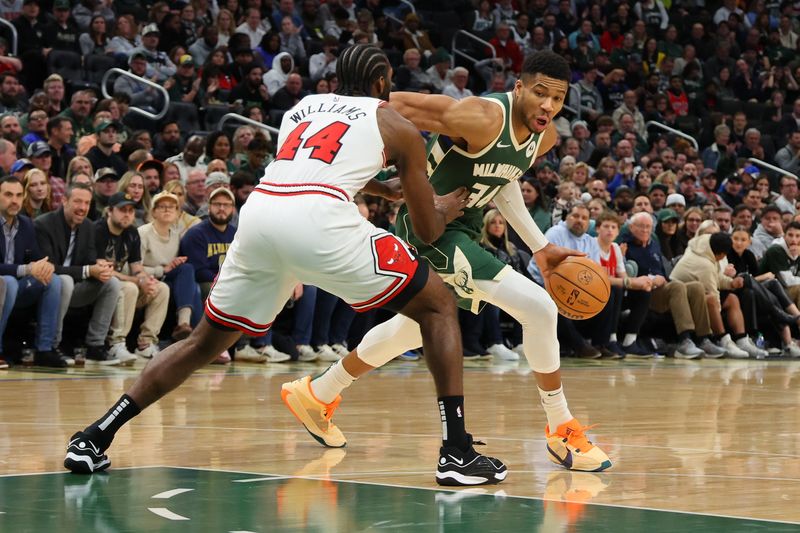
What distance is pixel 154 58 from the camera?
51.1 feet

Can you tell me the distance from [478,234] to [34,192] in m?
5.73

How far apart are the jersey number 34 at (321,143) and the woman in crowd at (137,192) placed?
6656mm

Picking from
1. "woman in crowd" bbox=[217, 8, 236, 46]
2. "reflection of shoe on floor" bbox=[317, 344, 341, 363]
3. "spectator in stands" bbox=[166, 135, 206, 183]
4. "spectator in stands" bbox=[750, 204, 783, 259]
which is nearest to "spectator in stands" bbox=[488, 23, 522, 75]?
"woman in crowd" bbox=[217, 8, 236, 46]

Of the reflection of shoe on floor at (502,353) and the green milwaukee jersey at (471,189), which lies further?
the reflection of shoe on floor at (502,353)

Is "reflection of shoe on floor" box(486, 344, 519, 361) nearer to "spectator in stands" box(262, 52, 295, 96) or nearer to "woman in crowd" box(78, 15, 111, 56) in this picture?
"spectator in stands" box(262, 52, 295, 96)

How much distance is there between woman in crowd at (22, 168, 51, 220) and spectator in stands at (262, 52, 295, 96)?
606cm

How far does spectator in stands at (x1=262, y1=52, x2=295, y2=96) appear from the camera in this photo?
1662 cm

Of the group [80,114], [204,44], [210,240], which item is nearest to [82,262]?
[210,240]

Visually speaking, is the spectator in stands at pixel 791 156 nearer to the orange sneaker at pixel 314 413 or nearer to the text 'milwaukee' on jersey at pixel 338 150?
the orange sneaker at pixel 314 413

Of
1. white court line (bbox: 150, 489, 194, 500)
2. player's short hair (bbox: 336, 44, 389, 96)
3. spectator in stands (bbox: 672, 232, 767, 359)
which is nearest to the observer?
white court line (bbox: 150, 489, 194, 500)

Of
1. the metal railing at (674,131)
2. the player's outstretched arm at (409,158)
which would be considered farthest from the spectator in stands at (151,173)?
the metal railing at (674,131)

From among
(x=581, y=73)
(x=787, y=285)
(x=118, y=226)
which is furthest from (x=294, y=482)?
(x=581, y=73)

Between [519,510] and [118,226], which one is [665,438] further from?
[118,226]

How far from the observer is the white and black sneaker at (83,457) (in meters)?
4.89
